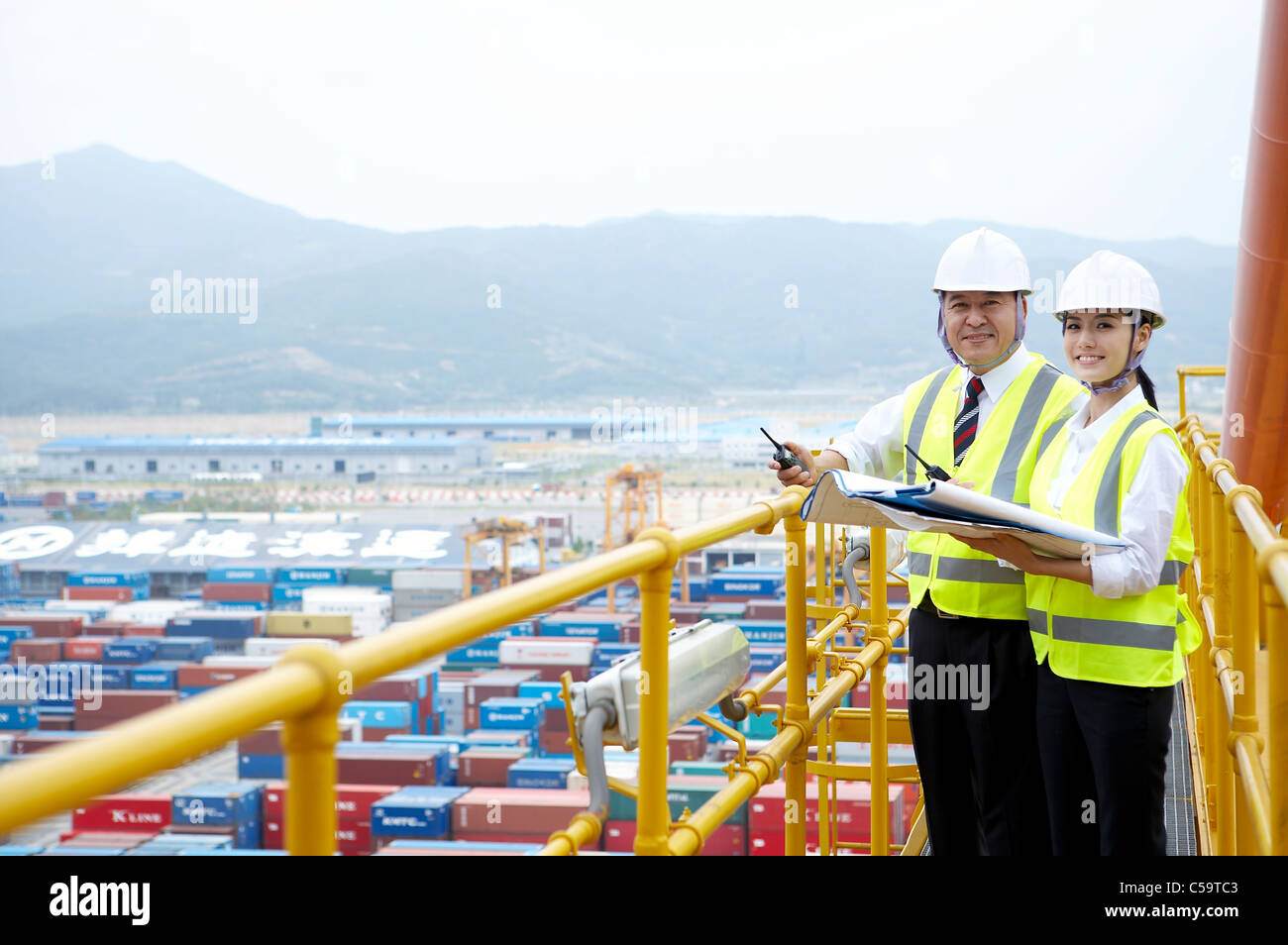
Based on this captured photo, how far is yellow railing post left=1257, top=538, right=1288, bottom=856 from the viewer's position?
1375 mm

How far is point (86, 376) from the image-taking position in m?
130

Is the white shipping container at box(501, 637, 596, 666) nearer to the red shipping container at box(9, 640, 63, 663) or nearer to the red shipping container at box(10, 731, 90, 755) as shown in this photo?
the red shipping container at box(10, 731, 90, 755)

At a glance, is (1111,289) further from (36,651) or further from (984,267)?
(36,651)

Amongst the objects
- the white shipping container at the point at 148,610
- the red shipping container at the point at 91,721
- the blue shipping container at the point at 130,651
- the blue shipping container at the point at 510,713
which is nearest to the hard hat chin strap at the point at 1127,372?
the blue shipping container at the point at 510,713

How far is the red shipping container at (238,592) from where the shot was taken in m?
48.3

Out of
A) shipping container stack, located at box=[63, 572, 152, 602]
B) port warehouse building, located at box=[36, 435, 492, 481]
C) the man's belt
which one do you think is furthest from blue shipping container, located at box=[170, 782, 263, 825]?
port warehouse building, located at box=[36, 435, 492, 481]

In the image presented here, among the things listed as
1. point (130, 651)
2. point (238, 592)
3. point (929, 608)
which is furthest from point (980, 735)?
point (238, 592)

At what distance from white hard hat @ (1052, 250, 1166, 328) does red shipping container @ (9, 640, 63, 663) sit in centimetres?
4128

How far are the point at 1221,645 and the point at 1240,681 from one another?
916 millimetres

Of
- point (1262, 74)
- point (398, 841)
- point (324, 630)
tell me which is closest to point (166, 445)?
point (324, 630)
